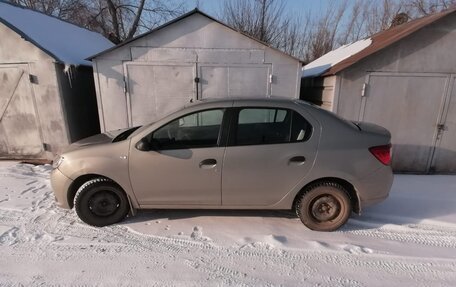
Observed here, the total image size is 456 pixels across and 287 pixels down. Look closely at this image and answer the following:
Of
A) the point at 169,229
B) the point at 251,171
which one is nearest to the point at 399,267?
the point at 251,171

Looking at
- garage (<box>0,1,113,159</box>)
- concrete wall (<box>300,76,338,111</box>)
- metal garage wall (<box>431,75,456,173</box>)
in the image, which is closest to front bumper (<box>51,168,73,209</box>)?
garage (<box>0,1,113,159</box>)

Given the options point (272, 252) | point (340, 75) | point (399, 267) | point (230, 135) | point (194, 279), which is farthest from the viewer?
point (340, 75)

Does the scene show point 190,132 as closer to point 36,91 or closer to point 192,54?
point 192,54

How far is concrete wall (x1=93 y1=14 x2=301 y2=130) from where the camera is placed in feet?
18.3

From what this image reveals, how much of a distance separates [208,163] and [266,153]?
726 mm

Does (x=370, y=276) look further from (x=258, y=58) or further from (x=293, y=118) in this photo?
(x=258, y=58)

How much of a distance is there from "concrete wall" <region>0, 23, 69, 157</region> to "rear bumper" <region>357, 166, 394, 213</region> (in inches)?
243

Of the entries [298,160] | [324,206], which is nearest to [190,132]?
[298,160]

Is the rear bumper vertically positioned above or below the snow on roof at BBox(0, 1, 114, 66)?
below

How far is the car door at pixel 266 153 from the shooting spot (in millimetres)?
3273

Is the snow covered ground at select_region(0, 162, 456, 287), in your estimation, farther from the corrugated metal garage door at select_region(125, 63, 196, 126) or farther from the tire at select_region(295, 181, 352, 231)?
the corrugated metal garage door at select_region(125, 63, 196, 126)

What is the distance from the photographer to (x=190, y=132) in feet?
11.3

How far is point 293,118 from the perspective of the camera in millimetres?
3354

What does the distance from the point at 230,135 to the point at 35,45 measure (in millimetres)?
5160
